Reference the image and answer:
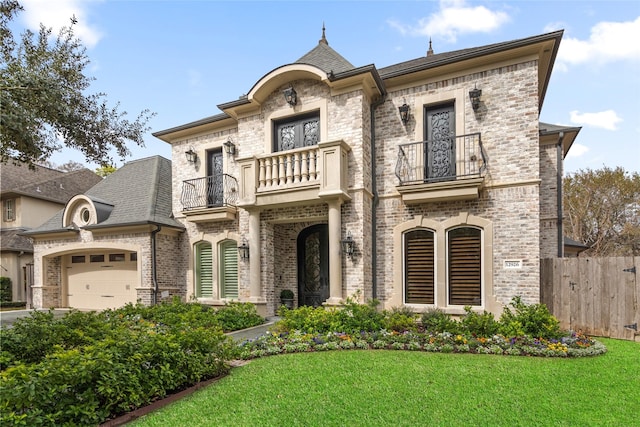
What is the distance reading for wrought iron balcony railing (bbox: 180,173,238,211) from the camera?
39.0ft

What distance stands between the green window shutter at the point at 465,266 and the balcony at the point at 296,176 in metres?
3.09

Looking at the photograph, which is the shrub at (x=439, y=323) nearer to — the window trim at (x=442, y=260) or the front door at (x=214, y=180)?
the window trim at (x=442, y=260)

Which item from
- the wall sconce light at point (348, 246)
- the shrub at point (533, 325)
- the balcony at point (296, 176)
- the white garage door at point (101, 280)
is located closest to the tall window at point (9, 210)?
the white garage door at point (101, 280)

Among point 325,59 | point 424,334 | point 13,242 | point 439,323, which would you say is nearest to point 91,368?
point 424,334

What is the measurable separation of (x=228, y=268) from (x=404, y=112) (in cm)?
747

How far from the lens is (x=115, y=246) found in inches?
508

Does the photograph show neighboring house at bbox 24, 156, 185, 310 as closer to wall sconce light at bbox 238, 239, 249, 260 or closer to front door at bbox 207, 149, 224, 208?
front door at bbox 207, 149, 224, 208

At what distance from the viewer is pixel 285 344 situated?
22.3 ft

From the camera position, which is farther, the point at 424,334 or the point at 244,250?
the point at 244,250

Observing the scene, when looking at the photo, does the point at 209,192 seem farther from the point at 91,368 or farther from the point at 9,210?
the point at 9,210

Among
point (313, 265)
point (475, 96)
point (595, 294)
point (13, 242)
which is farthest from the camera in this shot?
point (13, 242)

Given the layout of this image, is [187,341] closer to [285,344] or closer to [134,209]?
[285,344]

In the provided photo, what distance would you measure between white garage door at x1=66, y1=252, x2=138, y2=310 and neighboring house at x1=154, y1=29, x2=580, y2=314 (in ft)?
15.3

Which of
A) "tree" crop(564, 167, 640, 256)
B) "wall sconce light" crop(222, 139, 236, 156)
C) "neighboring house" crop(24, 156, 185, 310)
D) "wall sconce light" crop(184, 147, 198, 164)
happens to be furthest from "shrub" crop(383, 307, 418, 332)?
"tree" crop(564, 167, 640, 256)
